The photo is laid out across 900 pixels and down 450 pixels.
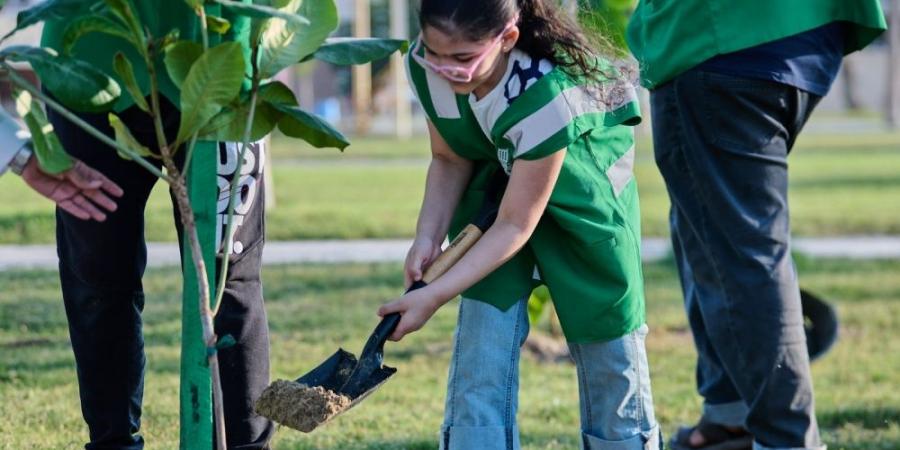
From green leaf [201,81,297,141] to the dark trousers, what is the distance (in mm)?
486

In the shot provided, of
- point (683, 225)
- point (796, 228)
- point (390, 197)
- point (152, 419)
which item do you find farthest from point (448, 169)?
point (390, 197)

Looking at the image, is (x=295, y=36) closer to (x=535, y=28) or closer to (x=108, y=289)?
(x=535, y=28)

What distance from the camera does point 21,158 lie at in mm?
2365

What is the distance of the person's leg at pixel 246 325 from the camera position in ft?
9.89

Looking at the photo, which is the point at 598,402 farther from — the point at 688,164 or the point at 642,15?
the point at 642,15

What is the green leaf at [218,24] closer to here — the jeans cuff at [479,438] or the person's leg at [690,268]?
the jeans cuff at [479,438]

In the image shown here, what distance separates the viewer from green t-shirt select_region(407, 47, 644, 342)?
2.84 metres

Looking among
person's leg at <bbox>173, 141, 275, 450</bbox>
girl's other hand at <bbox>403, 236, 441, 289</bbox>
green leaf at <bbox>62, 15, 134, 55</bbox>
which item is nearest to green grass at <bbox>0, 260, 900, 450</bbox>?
person's leg at <bbox>173, 141, 275, 450</bbox>

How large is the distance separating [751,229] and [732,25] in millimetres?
500

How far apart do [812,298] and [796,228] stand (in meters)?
5.01

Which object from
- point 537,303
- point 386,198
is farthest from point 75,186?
point 386,198

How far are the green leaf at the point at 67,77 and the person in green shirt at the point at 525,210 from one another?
74cm

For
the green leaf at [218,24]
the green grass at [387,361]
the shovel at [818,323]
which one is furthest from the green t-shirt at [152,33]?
the shovel at [818,323]

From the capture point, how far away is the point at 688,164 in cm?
340
